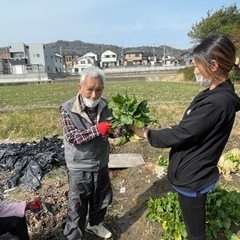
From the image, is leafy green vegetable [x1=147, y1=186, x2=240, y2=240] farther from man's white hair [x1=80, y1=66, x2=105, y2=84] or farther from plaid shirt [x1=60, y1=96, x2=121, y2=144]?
man's white hair [x1=80, y1=66, x2=105, y2=84]

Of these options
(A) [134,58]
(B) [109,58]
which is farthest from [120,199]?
(A) [134,58]

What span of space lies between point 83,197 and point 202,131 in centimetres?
161

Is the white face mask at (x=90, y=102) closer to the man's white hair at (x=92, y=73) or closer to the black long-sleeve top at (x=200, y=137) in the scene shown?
the man's white hair at (x=92, y=73)

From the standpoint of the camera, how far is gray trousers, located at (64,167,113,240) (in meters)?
2.96

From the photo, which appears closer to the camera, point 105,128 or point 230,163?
point 105,128

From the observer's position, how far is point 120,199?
14.0 ft

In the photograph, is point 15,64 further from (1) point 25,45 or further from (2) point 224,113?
(2) point 224,113

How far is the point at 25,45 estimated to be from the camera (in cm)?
6806

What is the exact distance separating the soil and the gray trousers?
35 cm

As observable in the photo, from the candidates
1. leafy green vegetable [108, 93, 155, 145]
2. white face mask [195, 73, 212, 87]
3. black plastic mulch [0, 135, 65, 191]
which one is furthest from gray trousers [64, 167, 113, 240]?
black plastic mulch [0, 135, 65, 191]

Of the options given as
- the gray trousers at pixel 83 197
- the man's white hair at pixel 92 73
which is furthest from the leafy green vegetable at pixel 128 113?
the gray trousers at pixel 83 197

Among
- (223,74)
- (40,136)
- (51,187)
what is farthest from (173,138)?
(40,136)

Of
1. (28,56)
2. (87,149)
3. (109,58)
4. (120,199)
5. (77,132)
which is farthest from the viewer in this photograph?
(109,58)

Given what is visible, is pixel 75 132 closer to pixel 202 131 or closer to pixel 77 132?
pixel 77 132
